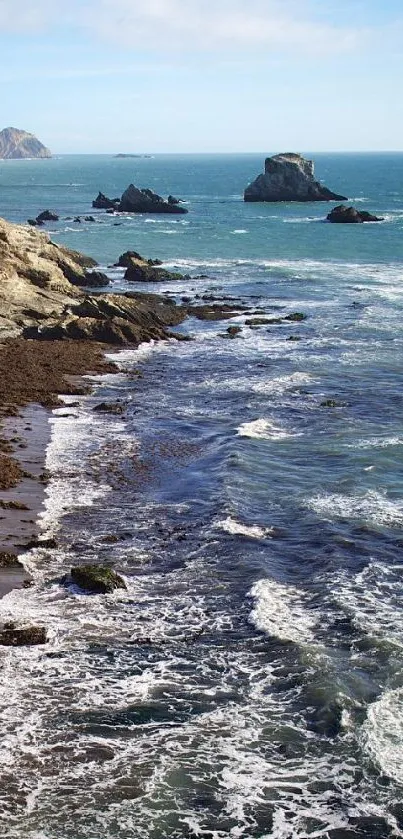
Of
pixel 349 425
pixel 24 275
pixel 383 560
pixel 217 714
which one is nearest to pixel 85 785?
pixel 217 714

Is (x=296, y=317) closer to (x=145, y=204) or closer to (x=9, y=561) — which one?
(x=9, y=561)

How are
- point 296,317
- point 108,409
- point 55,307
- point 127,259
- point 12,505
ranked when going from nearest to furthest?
1. point 12,505
2. point 108,409
3. point 55,307
4. point 296,317
5. point 127,259

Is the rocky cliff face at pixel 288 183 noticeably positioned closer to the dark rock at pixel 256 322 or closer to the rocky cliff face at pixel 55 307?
the rocky cliff face at pixel 55 307

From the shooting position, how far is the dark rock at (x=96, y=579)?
2430cm

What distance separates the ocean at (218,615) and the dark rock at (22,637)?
282mm

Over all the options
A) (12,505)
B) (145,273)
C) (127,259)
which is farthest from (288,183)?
(12,505)

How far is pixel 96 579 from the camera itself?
79.7ft

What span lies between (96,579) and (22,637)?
3.06 m

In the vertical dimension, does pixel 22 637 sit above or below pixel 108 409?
below

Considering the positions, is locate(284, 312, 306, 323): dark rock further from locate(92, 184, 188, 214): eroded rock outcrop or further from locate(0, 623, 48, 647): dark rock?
locate(92, 184, 188, 214): eroded rock outcrop

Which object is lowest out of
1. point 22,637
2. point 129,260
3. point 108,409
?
point 22,637

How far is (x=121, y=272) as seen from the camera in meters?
81.3

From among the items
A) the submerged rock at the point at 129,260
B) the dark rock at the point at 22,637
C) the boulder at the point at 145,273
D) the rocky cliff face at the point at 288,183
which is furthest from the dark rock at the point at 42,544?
the rocky cliff face at the point at 288,183

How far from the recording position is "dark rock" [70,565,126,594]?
24297mm
